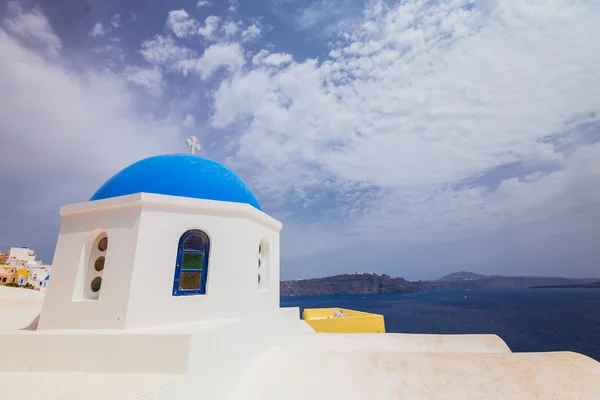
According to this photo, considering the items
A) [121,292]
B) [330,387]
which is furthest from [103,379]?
[330,387]

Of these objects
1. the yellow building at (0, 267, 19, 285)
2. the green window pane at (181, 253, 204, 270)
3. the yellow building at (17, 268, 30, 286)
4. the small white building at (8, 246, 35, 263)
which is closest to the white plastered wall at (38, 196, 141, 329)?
the green window pane at (181, 253, 204, 270)

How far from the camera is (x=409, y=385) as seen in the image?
498cm

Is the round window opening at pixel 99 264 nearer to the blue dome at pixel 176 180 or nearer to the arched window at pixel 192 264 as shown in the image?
the blue dome at pixel 176 180

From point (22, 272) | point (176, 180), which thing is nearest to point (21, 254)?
point (22, 272)

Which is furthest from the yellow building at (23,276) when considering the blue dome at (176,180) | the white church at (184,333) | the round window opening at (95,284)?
the blue dome at (176,180)

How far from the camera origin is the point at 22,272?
3155cm

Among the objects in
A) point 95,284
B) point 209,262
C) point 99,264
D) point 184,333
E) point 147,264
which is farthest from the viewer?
point 99,264

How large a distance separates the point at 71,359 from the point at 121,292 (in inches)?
43.9

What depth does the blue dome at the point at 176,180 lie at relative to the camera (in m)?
6.19

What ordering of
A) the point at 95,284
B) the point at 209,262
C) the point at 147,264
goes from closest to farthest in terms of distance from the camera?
1. the point at 147,264
2. the point at 209,262
3. the point at 95,284

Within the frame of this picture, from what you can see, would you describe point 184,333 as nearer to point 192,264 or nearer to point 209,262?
point 209,262

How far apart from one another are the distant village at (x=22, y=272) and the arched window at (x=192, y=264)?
2523 centimetres

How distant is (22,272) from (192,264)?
37.1m

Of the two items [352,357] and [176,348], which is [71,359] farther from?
[352,357]
